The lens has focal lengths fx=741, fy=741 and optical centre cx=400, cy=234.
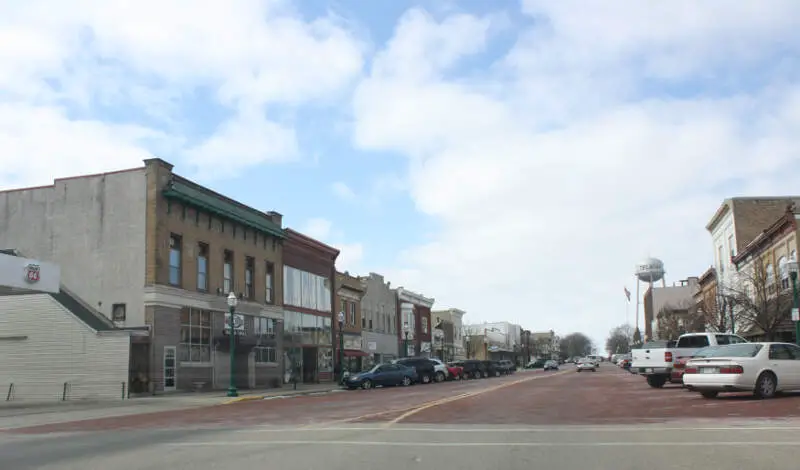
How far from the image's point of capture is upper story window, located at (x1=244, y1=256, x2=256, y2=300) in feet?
146

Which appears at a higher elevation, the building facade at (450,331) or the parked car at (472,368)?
the building facade at (450,331)

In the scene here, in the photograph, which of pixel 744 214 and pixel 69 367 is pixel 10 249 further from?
pixel 744 214

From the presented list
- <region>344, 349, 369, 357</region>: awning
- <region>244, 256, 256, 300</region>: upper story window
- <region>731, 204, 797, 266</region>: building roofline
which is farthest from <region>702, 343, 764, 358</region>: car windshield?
<region>344, 349, 369, 357</region>: awning

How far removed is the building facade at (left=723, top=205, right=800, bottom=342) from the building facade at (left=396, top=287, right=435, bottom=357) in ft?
103

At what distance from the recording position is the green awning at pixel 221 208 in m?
36.9

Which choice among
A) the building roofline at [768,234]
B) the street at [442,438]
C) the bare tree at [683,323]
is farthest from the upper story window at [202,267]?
the bare tree at [683,323]

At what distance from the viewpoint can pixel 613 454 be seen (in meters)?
10.6

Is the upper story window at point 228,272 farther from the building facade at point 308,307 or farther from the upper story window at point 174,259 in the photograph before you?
the building facade at point 308,307

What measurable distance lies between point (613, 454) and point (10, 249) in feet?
118

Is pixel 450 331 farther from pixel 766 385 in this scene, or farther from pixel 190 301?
pixel 766 385

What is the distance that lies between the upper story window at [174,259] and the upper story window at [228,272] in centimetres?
461

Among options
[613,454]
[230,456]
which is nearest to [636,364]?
[613,454]

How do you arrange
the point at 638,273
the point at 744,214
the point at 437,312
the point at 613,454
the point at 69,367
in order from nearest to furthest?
the point at 613,454, the point at 69,367, the point at 744,214, the point at 437,312, the point at 638,273

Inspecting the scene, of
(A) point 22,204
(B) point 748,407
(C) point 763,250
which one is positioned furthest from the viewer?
(C) point 763,250
